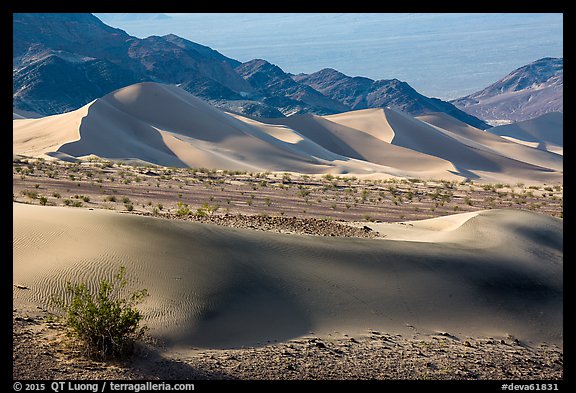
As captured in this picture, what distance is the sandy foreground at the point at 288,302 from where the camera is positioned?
11.0 meters

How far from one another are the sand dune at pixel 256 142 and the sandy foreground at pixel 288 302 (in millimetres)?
41023

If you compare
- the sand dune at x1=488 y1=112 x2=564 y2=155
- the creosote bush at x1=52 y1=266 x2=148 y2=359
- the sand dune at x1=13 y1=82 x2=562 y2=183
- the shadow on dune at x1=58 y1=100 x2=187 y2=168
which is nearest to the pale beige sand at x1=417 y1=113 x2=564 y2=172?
the sand dune at x1=13 y1=82 x2=562 y2=183

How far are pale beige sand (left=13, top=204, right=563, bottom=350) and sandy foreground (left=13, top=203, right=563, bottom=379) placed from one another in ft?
0.10

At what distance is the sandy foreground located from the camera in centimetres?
1104

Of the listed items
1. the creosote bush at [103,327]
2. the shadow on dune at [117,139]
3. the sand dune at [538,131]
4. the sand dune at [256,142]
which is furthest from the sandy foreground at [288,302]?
the sand dune at [538,131]

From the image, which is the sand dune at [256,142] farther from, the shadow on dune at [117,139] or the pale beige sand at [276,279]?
the pale beige sand at [276,279]

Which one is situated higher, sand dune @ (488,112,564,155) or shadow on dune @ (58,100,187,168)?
sand dune @ (488,112,564,155)

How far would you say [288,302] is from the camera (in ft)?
44.0

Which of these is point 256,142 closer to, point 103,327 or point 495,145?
point 495,145

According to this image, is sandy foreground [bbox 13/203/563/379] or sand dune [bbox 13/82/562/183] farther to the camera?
sand dune [bbox 13/82/562/183]

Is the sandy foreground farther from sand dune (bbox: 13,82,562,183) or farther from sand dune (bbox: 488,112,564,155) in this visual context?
sand dune (bbox: 488,112,564,155)

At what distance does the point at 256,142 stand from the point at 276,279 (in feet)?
204
